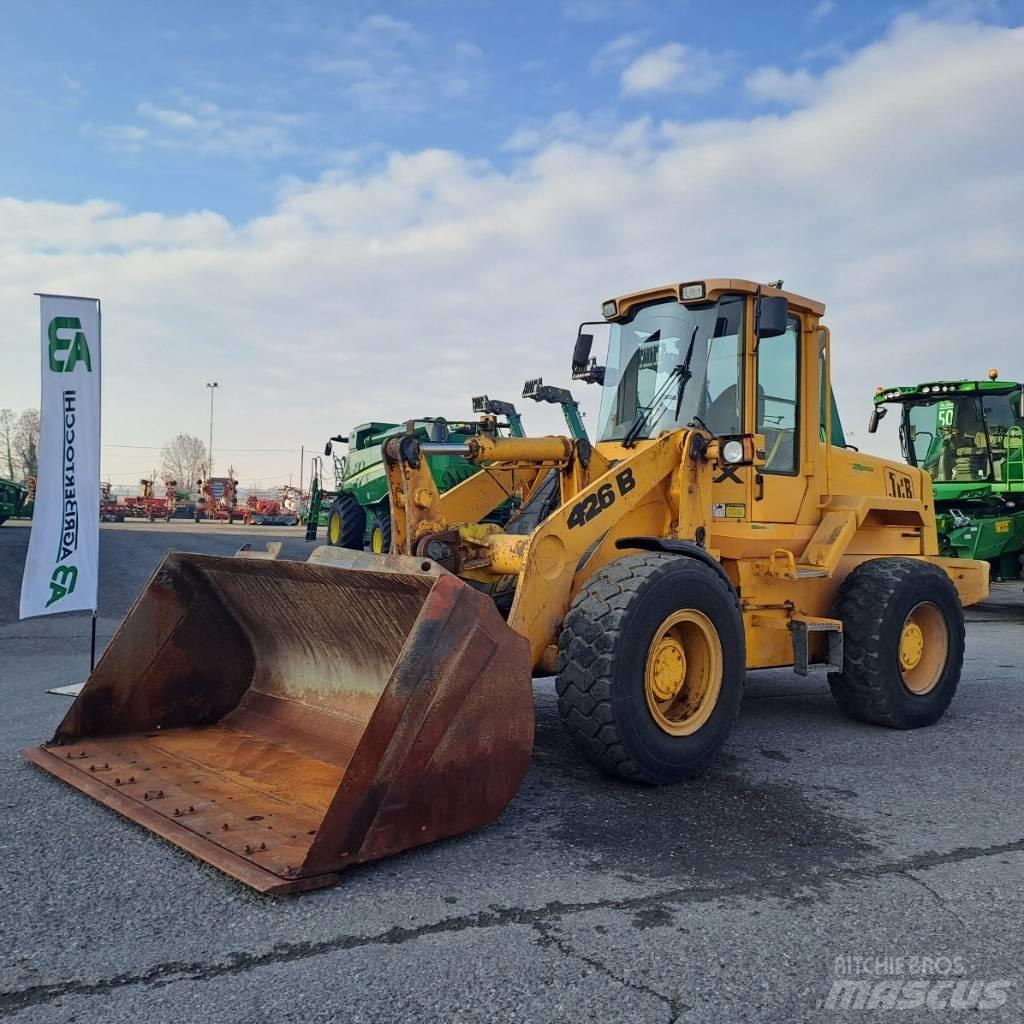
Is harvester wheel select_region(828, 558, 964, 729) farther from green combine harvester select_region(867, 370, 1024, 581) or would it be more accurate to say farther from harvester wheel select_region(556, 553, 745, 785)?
green combine harvester select_region(867, 370, 1024, 581)

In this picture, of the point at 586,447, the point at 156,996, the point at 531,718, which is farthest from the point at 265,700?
the point at 156,996

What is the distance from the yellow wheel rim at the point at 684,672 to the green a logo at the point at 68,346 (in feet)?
14.7

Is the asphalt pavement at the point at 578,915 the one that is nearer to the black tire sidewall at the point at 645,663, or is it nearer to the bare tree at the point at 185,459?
the black tire sidewall at the point at 645,663

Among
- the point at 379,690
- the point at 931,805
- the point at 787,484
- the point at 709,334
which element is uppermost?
the point at 709,334

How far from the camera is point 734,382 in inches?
223

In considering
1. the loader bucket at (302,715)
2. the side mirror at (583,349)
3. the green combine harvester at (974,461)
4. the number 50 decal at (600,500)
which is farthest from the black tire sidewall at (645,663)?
the green combine harvester at (974,461)

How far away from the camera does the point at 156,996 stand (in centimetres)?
258

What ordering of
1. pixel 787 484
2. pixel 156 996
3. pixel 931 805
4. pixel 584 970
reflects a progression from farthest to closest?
pixel 787 484 → pixel 931 805 → pixel 584 970 → pixel 156 996

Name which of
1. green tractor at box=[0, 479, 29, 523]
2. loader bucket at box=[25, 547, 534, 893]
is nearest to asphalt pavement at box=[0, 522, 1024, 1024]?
loader bucket at box=[25, 547, 534, 893]

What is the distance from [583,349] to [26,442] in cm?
6407

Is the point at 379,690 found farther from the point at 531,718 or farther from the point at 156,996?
the point at 156,996

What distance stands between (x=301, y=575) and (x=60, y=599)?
264 centimetres

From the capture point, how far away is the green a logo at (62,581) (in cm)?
643

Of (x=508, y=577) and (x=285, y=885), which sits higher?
(x=508, y=577)
